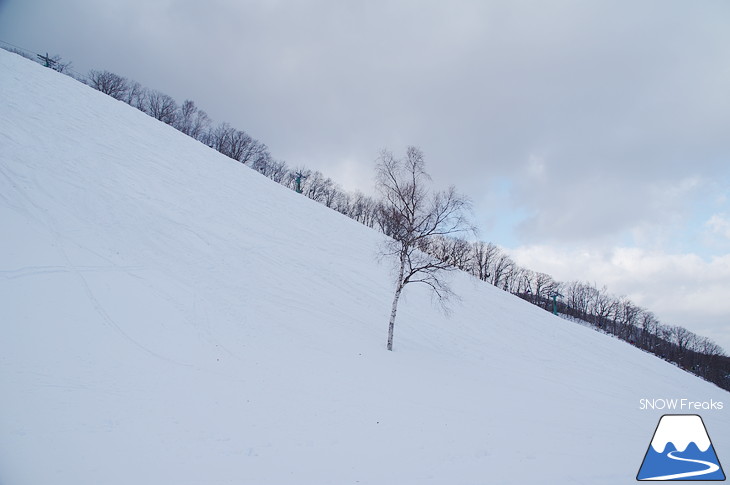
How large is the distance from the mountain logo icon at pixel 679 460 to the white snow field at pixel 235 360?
1.67 feet

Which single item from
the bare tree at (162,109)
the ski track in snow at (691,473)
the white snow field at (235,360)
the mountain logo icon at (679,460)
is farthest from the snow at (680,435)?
the bare tree at (162,109)

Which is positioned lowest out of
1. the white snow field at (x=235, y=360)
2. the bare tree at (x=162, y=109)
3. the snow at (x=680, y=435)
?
the white snow field at (x=235, y=360)

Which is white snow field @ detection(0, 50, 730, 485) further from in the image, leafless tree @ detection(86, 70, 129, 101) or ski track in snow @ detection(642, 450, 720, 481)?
leafless tree @ detection(86, 70, 129, 101)

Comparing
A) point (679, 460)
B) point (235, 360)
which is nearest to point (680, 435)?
point (679, 460)

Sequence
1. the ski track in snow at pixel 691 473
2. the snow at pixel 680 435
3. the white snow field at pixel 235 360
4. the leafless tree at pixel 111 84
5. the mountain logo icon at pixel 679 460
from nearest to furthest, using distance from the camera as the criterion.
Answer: the white snow field at pixel 235 360
the ski track in snow at pixel 691 473
the mountain logo icon at pixel 679 460
the snow at pixel 680 435
the leafless tree at pixel 111 84

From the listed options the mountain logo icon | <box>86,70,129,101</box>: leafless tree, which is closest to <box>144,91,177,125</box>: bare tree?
<box>86,70,129,101</box>: leafless tree

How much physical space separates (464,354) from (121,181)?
2404 centimetres

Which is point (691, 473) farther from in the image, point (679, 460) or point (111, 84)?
point (111, 84)

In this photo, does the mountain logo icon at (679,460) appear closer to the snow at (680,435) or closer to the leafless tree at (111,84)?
the snow at (680,435)

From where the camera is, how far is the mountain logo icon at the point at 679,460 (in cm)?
750

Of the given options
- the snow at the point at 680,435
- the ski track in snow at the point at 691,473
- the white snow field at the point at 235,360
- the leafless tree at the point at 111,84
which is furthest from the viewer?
the leafless tree at the point at 111,84

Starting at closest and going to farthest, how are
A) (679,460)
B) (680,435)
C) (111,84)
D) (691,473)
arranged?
(691,473) → (679,460) → (680,435) → (111,84)

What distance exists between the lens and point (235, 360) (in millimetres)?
10688

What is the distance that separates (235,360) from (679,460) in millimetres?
12531
